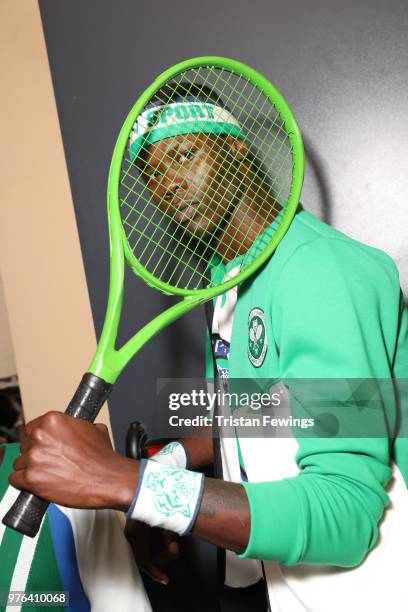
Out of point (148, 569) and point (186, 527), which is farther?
point (148, 569)

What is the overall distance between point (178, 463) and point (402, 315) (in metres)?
0.48

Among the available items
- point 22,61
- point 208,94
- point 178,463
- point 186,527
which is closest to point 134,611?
point 178,463

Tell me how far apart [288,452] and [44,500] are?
333mm

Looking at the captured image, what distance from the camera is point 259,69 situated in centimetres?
135

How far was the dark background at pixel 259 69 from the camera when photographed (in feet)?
4.19

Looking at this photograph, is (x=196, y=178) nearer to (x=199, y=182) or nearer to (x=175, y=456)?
(x=199, y=182)

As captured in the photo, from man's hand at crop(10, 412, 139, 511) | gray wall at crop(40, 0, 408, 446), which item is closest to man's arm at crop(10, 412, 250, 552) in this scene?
man's hand at crop(10, 412, 139, 511)

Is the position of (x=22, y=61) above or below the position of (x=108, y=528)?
above

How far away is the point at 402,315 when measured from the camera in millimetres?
829

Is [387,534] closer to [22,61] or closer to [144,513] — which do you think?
[144,513]

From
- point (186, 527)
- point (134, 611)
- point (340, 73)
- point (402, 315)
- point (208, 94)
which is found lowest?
point (134, 611)

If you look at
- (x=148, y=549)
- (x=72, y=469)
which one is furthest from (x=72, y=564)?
(x=72, y=469)

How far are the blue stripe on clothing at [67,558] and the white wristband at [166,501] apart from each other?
1.10ft

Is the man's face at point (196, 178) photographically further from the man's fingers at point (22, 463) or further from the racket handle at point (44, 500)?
the man's fingers at point (22, 463)
